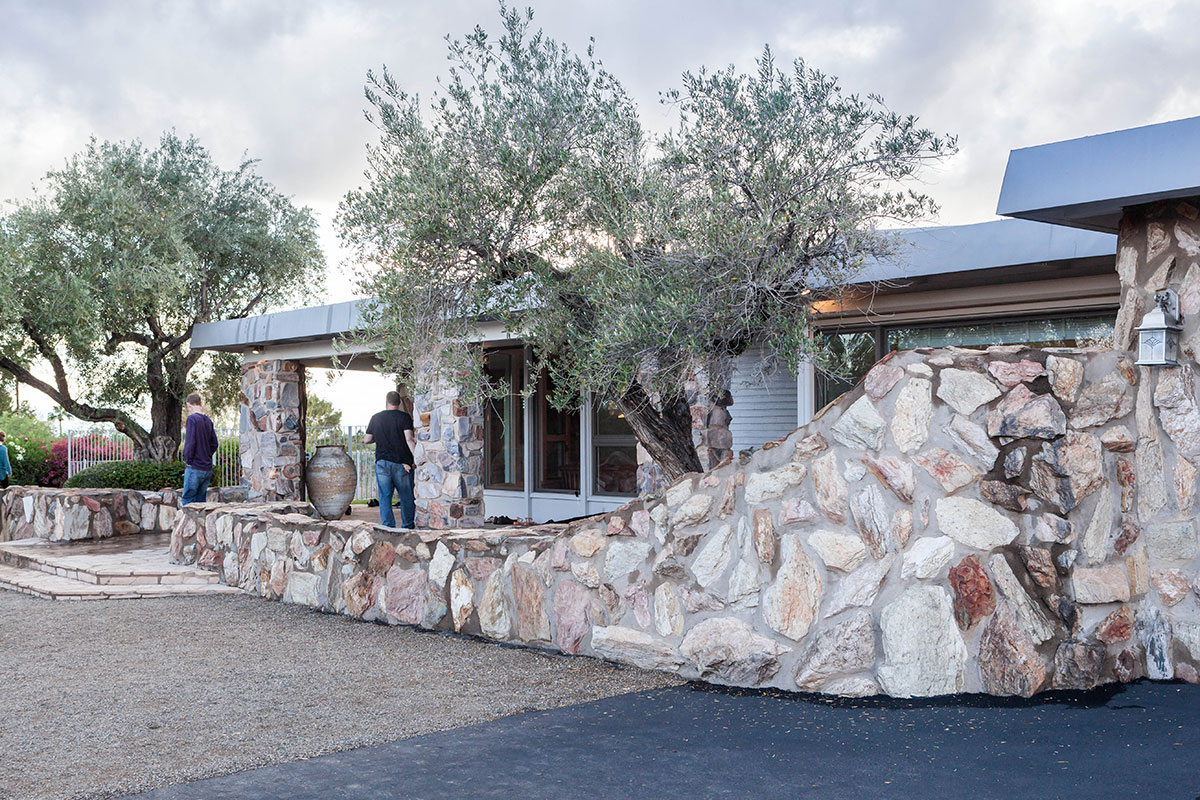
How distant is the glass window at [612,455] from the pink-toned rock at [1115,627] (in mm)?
7121

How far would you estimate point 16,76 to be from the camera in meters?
13.0

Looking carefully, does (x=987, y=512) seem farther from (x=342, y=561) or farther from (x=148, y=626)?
(x=148, y=626)

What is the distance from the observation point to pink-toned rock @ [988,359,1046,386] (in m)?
4.68

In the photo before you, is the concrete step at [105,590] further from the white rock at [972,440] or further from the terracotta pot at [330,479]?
the white rock at [972,440]

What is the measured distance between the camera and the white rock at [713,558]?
504 cm

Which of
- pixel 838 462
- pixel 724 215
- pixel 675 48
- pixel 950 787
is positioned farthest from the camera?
pixel 675 48

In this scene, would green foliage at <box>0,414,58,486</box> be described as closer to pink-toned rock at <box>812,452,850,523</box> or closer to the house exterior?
the house exterior

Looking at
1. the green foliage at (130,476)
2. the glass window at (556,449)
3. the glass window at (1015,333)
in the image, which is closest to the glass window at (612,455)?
the glass window at (556,449)

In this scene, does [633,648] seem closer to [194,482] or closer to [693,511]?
[693,511]

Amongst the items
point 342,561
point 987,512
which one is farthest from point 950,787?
point 342,561

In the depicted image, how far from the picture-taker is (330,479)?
42.9ft

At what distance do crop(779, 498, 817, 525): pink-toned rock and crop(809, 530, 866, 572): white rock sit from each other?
0.31 ft

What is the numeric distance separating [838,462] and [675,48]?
428cm

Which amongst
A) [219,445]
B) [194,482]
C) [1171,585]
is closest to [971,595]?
[1171,585]
